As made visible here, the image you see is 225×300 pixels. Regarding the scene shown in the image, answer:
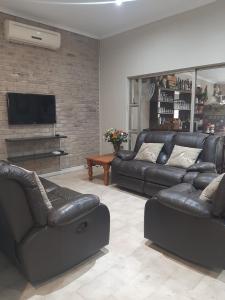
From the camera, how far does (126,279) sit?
6.43 feet

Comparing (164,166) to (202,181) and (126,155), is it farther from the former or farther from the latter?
(202,181)

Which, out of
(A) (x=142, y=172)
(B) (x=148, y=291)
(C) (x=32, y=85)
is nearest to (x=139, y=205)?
(A) (x=142, y=172)

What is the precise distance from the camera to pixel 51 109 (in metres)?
4.84

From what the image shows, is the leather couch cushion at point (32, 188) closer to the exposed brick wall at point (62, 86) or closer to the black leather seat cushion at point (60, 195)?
the black leather seat cushion at point (60, 195)

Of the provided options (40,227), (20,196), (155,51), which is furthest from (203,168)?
(155,51)

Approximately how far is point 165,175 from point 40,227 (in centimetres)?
204

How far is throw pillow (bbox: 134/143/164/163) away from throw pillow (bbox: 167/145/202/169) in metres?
0.29

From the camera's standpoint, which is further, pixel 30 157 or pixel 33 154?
pixel 33 154

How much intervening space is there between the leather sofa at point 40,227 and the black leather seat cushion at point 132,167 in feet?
5.40

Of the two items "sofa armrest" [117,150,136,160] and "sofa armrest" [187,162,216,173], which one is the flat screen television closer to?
"sofa armrest" [117,150,136,160]

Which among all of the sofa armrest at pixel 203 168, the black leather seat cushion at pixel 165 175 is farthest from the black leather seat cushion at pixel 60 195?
the sofa armrest at pixel 203 168

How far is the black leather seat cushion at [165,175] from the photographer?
3.25 metres

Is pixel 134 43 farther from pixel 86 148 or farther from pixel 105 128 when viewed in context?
pixel 86 148

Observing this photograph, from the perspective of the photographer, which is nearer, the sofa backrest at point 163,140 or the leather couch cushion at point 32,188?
the leather couch cushion at point 32,188
